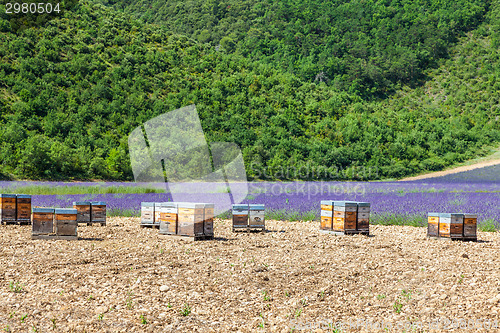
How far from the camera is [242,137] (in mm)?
51031

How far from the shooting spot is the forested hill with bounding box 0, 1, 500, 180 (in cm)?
3978

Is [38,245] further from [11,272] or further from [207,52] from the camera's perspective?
[207,52]

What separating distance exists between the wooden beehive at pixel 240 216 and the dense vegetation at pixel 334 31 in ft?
236

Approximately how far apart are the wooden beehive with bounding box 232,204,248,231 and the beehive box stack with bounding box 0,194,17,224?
6.62 metres

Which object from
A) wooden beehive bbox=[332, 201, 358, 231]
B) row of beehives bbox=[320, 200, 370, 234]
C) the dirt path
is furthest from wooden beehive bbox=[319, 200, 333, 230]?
the dirt path

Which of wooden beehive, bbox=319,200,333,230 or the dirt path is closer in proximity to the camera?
wooden beehive, bbox=319,200,333,230

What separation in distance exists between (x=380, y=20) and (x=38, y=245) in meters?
107

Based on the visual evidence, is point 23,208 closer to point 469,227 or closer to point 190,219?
point 190,219

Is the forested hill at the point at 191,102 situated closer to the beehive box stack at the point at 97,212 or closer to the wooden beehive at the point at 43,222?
the beehive box stack at the point at 97,212

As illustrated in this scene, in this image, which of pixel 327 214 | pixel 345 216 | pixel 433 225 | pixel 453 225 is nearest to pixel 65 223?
pixel 327 214

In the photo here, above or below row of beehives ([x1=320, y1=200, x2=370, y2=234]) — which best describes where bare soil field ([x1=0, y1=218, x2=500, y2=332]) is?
below

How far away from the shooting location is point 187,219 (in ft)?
38.2

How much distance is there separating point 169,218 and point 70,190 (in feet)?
50.7

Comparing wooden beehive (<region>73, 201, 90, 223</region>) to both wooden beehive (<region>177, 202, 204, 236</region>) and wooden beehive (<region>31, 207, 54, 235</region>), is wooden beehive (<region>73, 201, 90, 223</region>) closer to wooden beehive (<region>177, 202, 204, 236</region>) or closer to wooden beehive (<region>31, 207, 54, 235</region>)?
wooden beehive (<region>31, 207, 54, 235</region>)
